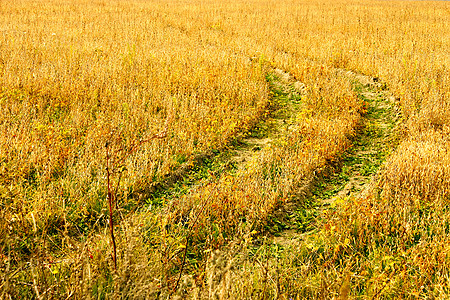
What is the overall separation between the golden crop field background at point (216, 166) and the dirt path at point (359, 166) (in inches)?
1.9

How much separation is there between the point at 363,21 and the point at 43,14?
14685mm

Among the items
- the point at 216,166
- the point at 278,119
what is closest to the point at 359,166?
the point at 278,119

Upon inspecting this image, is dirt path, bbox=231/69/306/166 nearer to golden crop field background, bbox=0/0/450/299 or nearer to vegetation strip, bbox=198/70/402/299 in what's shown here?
golden crop field background, bbox=0/0/450/299

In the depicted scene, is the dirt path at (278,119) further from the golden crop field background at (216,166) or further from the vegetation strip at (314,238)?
the vegetation strip at (314,238)

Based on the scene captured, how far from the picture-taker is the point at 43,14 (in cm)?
1842

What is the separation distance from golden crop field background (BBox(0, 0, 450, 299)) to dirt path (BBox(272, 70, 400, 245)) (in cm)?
5

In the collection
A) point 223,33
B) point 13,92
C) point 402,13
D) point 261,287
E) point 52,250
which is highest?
point 402,13

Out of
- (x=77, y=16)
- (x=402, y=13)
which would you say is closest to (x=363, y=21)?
(x=402, y=13)

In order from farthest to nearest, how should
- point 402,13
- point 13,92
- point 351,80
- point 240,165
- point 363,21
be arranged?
1. point 402,13
2. point 363,21
3. point 351,80
4. point 13,92
5. point 240,165

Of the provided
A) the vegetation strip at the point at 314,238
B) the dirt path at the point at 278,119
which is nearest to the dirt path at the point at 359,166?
the vegetation strip at the point at 314,238

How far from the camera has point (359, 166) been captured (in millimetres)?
6617

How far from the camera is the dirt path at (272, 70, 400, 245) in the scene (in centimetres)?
508

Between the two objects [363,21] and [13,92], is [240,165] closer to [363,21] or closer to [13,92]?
[13,92]

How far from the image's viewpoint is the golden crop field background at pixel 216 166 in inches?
140
